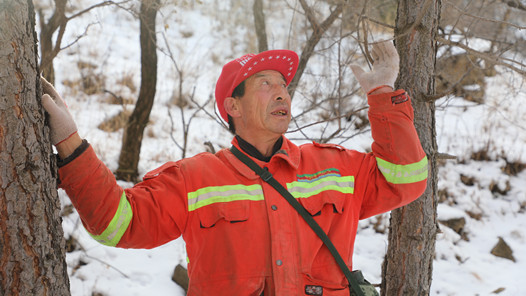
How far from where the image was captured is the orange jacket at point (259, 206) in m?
1.92

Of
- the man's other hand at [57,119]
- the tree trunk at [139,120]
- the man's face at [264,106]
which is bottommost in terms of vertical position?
the man's other hand at [57,119]

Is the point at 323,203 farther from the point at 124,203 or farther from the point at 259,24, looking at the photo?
the point at 259,24

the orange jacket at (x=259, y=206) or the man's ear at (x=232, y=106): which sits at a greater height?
the man's ear at (x=232, y=106)

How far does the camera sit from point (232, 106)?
244 cm

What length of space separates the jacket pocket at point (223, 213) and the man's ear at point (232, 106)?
22.0 inches

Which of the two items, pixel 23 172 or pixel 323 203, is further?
pixel 323 203

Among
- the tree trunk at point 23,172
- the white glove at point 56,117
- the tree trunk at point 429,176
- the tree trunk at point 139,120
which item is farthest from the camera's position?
the tree trunk at point 139,120

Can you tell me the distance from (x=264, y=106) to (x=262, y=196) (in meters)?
0.47

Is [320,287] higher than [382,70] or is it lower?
lower

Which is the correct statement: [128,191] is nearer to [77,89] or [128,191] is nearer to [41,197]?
[41,197]

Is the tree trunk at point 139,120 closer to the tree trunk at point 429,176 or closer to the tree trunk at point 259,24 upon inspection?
the tree trunk at point 259,24

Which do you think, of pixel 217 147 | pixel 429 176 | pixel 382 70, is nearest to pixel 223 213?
pixel 382 70

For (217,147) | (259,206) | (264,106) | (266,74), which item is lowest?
(259,206)

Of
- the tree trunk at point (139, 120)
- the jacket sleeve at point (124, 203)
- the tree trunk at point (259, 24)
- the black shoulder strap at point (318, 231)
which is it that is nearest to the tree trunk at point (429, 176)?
the black shoulder strap at point (318, 231)
